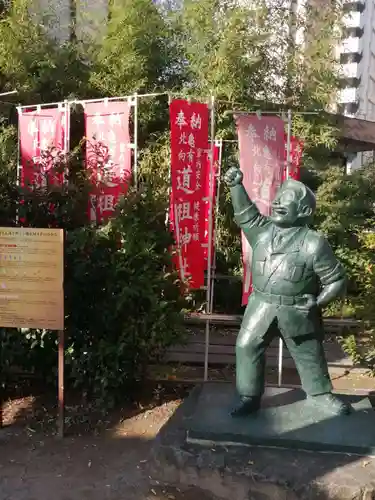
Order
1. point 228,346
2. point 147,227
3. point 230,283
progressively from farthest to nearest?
point 230,283 → point 228,346 → point 147,227

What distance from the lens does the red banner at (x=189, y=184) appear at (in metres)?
4.48

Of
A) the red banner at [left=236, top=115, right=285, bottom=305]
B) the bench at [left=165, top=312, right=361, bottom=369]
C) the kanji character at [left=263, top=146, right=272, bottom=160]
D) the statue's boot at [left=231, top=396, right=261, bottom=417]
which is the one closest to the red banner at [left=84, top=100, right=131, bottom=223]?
the red banner at [left=236, top=115, right=285, bottom=305]

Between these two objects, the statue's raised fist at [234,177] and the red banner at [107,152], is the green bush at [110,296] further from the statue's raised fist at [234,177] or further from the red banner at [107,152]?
the statue's raised fist at [234,177]

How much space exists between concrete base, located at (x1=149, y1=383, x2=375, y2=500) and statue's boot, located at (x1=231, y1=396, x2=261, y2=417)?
12 cm

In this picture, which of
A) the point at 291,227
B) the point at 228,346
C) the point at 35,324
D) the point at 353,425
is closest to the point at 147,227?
the point at 35,324

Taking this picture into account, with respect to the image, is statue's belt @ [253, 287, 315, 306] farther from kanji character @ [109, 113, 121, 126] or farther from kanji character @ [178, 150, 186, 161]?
kanji character @ [109, 113, 121, 126]

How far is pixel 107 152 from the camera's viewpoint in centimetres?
470


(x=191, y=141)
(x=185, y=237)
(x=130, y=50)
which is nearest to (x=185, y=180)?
(x=191, y=141)

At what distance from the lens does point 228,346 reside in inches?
236

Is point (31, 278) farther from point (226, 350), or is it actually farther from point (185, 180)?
point (226, 350)

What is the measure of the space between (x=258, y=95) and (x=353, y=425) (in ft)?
15.5

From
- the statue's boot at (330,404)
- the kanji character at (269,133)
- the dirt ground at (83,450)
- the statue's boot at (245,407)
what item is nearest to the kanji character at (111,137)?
the kanji character at (269,133)

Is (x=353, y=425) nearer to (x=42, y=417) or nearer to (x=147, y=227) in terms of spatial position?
(x=147, y=227)

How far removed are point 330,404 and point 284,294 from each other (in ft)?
2.41
